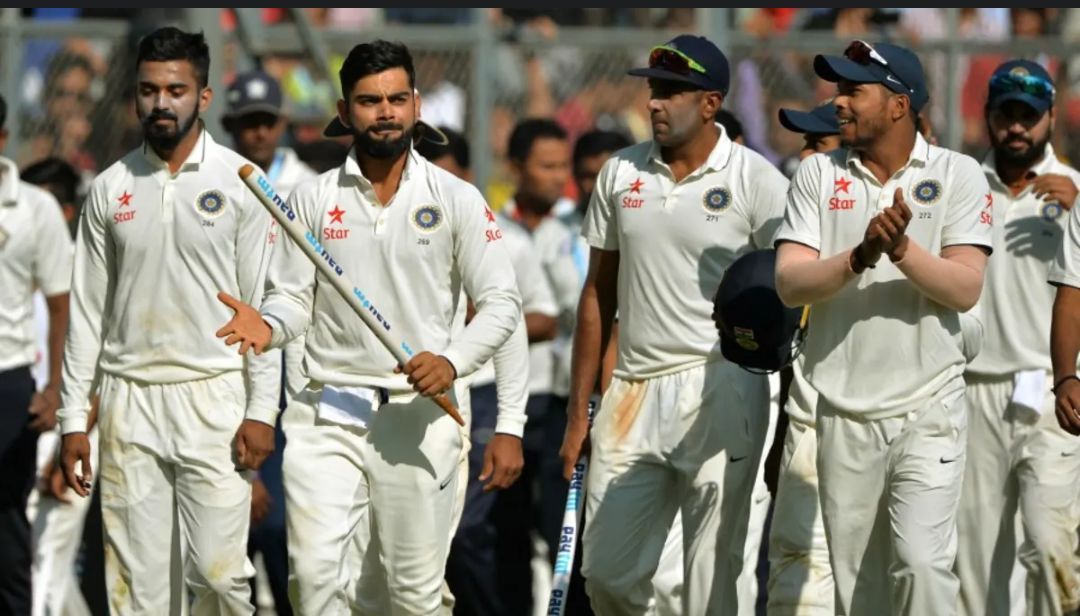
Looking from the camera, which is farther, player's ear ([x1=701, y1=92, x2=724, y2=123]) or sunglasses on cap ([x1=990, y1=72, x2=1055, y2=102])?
sunglasses on cap ([x1=990, y1=72, x2=1055, y2=102])

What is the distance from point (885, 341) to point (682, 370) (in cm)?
109

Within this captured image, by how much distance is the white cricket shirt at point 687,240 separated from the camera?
930 cm

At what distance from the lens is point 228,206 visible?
30.3ft

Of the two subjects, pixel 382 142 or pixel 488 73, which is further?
pixel 488 73

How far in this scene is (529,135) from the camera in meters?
12.7

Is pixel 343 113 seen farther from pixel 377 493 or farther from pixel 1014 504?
pixel 1014 504

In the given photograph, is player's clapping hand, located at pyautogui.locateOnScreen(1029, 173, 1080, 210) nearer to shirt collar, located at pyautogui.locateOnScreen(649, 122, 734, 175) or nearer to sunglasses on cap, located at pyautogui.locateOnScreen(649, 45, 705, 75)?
shirt collar, located at pyautogui.locateOnScreen(649, 122, 734, 175)

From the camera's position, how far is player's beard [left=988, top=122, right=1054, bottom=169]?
10.5 m

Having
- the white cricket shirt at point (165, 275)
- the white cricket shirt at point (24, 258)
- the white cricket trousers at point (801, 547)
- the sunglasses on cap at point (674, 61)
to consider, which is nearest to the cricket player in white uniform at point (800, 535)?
the white cricket trousers at point (801, 547)

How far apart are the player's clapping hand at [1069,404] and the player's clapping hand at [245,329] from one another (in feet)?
10.6

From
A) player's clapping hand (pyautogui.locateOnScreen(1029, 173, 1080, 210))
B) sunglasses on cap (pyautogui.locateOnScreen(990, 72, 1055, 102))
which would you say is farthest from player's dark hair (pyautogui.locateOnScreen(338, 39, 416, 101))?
player's clapping hand (pyautogui.locateOnScreen(1029, 173, 1080, 210))

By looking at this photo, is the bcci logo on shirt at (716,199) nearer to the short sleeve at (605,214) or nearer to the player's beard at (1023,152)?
the short sleeve at (605,214)

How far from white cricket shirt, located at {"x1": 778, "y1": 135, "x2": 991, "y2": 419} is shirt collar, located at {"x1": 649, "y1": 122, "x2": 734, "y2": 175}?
738 millimetres

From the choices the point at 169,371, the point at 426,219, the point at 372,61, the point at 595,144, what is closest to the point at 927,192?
the point at 426,219
